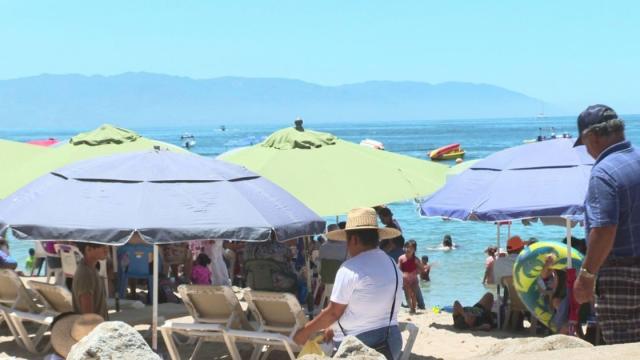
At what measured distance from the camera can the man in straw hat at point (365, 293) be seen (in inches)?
189

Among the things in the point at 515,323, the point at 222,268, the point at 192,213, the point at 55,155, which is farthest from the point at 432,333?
the point at 55,155

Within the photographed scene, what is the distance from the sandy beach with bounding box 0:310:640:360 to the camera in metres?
3.94

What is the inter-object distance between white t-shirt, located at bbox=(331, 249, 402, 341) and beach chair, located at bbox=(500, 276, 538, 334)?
14.8ft

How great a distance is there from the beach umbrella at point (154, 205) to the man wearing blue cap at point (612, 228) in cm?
285

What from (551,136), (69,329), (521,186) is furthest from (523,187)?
(551,136)

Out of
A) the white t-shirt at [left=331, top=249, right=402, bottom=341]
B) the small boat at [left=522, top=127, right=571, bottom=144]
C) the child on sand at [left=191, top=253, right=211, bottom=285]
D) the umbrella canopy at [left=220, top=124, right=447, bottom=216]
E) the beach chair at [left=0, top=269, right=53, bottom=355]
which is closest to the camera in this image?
the white t-shirt at [left=331, top=249, right=402, bottom=341]

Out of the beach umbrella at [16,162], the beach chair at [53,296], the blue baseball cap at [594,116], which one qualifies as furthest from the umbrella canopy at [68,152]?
the blue baseball cap at [594,116]

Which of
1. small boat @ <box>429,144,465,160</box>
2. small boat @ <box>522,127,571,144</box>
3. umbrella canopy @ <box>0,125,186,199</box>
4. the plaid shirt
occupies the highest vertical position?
the plaid shirt

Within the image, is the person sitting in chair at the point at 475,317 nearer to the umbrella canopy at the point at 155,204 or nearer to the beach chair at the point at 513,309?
the beach chair at the point at 513,309

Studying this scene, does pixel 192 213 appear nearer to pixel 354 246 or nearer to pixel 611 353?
pixel 354 246

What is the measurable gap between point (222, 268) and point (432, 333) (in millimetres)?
2468

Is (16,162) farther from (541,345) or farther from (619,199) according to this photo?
(619,199)

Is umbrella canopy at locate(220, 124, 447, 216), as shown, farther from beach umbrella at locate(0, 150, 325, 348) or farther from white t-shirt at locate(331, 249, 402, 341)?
white t-shirt at locate(331, 249, 402, 341)

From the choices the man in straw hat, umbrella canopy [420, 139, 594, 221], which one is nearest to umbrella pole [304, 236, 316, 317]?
umbrella canopy [420, 139, 594, 221]
